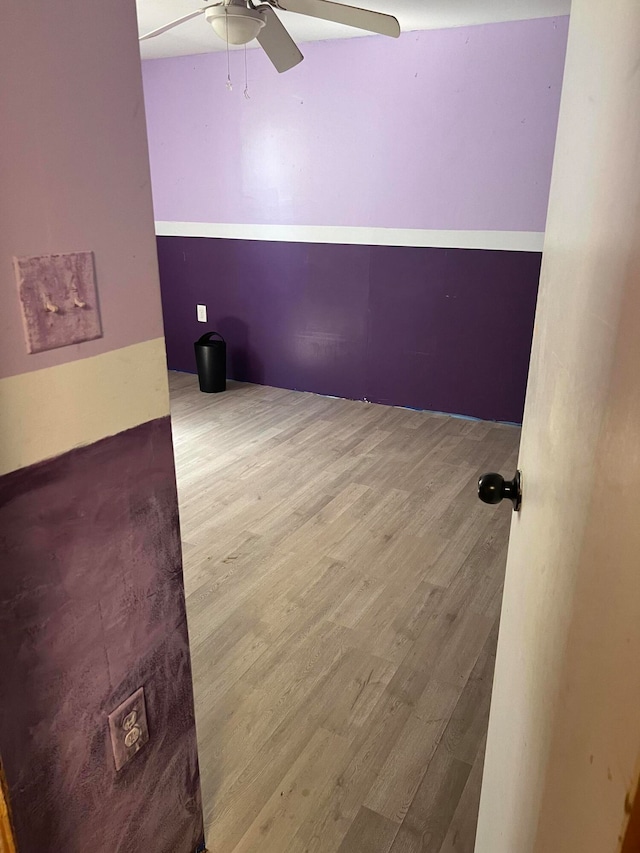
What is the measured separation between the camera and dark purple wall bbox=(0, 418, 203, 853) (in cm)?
99

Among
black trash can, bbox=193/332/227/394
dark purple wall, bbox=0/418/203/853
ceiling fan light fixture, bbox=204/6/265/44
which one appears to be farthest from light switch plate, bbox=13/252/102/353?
black trash can, bbox=193/332/227/394

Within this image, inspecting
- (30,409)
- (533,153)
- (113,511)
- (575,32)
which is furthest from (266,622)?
(533,153)

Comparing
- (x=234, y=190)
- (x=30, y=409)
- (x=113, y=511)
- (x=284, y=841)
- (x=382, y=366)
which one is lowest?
(x=284, y=841)

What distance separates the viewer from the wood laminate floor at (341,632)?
159 cm

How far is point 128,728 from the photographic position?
48.9 inches

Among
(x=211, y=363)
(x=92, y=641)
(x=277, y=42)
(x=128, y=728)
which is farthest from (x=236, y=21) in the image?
(x=211, y=363)

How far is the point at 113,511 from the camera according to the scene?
1.12 metres

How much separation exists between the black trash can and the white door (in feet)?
12.6

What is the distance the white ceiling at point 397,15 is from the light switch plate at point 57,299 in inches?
110

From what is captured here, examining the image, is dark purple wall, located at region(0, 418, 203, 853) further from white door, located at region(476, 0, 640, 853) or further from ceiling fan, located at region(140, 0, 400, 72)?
ceiling fan, located at region(140, 0, 400, 72)

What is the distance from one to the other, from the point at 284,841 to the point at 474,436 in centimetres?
280

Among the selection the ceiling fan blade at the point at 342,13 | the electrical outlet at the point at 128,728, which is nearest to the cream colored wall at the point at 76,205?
the electrical outlet at the point at 128,728

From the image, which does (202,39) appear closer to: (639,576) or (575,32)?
(575,32)

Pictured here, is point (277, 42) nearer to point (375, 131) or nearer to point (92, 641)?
point (375, 131)
